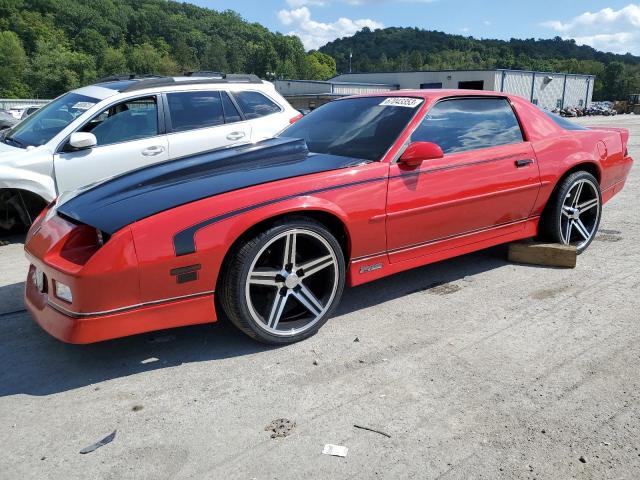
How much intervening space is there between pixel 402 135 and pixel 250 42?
149 metres

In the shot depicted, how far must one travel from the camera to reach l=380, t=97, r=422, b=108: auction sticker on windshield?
382 cm

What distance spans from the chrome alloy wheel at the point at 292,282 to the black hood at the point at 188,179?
1.34 ft

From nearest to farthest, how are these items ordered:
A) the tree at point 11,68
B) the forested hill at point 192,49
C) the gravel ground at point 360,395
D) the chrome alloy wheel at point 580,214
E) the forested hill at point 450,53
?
the gravel ground at point 360,395 → the chrome alloy wheel at point 580,214 → the tree at point 11,68 → the forested hill at point 192,49 → the forested hill at point 450,53

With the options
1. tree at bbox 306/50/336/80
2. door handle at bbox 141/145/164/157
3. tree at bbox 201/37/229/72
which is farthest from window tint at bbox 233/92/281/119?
tree at bbox 306/50/336/80

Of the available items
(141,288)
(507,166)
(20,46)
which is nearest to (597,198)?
(507,166)

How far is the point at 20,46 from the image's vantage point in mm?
87125

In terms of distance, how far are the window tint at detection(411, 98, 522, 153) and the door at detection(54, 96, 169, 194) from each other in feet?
9.39

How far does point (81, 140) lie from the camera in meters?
5.04

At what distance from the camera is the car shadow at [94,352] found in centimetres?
277

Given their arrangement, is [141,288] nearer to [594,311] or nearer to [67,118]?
[594,311]

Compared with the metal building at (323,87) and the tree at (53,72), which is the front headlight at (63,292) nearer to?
the metal building at (323,87)

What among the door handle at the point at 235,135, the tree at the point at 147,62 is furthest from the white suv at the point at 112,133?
the tree at the point at 147,62

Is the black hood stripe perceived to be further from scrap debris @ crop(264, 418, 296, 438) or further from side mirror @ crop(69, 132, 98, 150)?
side mirror @ crop(69, 132, 98, 150)

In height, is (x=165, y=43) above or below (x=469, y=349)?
above
